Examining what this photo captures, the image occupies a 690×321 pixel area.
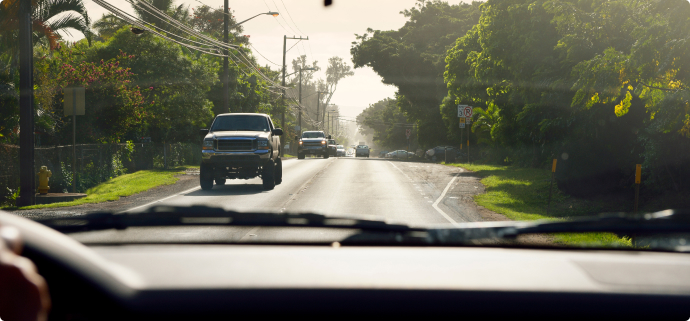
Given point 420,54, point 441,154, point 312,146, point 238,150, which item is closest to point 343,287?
point 238,150

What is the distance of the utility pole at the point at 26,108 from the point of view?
14.6 m

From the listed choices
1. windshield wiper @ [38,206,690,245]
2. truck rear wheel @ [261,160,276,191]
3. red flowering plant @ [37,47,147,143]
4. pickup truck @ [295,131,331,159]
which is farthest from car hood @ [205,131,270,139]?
pickup truck @ [295,131,331,159]

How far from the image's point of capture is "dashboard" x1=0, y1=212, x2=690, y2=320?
1.64 m

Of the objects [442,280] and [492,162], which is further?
[492,162]

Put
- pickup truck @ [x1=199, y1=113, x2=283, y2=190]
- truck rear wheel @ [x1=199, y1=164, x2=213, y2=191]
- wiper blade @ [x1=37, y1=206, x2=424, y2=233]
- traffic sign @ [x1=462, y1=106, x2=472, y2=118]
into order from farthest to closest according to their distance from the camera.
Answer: traffic sign @ [x1=462, y1=106, x2=472, y2=118], truck rear wheel @ [x1=199, y1=164, x2=213, y2=191], pickup truck @ [x1=199, y1=113, x2=283, y2=190], wiper blade @ [x1=37, y1=206, x2=424, y2=233]

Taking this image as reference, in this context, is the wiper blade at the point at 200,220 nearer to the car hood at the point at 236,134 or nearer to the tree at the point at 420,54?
the car hood at the point at 236,134

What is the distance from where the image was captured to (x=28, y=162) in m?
14.8

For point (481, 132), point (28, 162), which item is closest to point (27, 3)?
point (28, 162)

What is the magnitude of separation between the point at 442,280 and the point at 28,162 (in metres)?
15.4

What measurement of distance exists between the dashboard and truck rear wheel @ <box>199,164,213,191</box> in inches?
605

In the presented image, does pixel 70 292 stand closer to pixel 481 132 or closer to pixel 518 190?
pixel 518 190

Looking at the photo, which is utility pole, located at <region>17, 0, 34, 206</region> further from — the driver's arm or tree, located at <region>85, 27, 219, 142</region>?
the driver's arm

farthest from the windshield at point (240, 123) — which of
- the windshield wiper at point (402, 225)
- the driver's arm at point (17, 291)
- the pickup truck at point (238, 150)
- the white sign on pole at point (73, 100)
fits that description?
the driver's arm at point (17, 291)

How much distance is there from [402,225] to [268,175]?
15.0 meters
